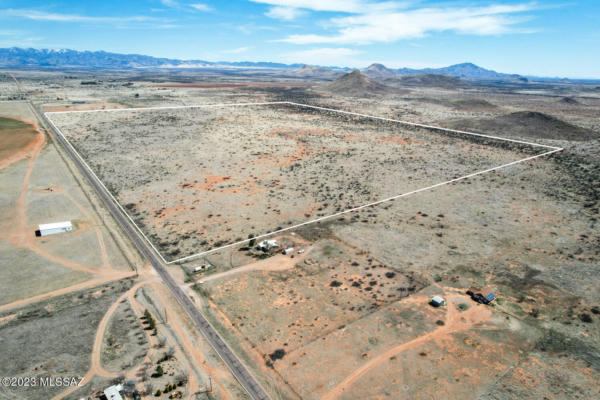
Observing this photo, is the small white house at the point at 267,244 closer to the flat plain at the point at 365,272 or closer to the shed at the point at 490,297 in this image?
the flat plain at the point at 365,272

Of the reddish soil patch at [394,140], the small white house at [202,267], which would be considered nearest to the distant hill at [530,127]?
the reddish soil patch at [394,140]

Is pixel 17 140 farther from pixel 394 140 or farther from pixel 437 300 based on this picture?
pixel 437 300

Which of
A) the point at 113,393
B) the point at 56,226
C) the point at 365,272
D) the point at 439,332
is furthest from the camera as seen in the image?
the point at 56,226

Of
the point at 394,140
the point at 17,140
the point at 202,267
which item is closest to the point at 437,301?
the point at 202,267

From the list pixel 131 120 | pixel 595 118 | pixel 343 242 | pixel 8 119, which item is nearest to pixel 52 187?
pixel 343 242

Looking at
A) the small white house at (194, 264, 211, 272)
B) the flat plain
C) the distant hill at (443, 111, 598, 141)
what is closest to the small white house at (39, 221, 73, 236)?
the flat plain

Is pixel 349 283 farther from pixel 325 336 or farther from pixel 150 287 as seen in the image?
Answer: pixel 150 287
